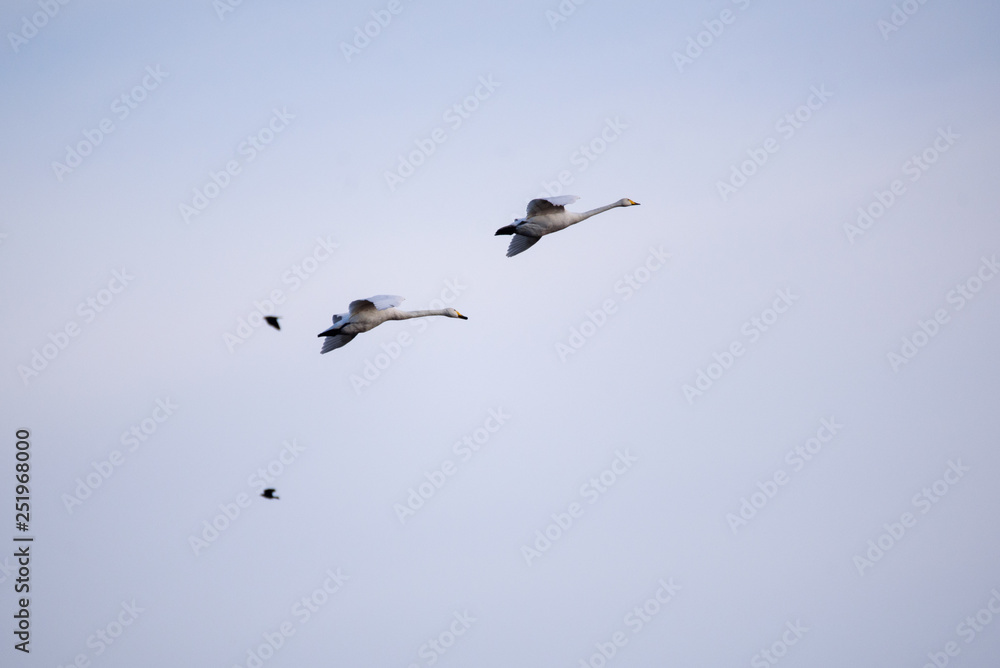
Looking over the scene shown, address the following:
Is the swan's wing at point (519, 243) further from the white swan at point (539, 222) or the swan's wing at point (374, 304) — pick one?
the swan's wing at point (374, 304)

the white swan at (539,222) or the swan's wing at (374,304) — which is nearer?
the swan's wing at (374,304)

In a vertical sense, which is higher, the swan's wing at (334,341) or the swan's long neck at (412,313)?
the swan's long neck at (412,313)

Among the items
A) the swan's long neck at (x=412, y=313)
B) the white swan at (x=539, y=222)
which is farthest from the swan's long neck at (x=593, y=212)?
the swan's long neck at (x=412, y=313)

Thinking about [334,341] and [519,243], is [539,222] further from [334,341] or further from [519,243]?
[334,341]

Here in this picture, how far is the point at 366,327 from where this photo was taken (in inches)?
1953

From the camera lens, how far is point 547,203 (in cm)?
4997

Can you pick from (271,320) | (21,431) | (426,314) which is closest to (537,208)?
(426,314)

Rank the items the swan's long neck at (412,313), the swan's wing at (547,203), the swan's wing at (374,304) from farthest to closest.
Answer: the swan's long neck at (412,313) < the swan's wing at (547,203) < the swan's wing at (374,304)

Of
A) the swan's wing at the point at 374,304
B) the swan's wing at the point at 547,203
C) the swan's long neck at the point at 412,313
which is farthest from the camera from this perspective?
the swan's long neck at the point at 412,313

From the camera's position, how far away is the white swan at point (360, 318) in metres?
48.8

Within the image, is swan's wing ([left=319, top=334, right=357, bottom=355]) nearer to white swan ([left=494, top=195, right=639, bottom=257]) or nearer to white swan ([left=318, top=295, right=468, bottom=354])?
white swan ([left=318, top=295, right=468, bottom=354])

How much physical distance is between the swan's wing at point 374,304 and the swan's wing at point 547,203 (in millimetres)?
5162

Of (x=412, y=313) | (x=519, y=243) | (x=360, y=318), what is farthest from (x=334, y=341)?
(x=519, y=243)

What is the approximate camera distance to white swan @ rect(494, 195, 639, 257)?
50094 millimetres
